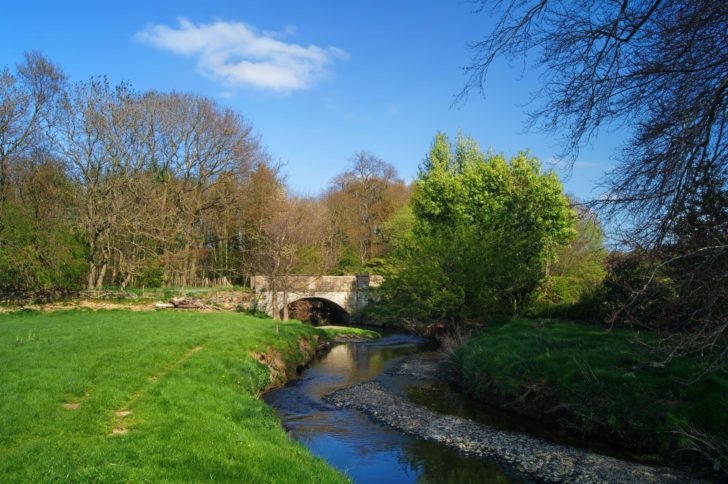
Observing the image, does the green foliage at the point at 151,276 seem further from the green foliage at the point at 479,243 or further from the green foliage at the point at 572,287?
the green foliage at the point at 572,287

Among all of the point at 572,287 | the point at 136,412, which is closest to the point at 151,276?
the point at 572,287

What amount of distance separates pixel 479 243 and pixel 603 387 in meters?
14.7

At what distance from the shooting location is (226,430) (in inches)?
376

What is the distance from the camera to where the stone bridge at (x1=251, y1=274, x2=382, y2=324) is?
120 ft

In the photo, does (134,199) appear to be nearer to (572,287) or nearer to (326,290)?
(326,290)

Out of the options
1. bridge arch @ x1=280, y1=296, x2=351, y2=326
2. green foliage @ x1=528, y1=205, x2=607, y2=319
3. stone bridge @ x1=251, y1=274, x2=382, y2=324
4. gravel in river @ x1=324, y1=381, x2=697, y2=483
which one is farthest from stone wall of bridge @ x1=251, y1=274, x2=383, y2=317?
gravel in river @ x1=324, y1=381, x2=697, y2=483

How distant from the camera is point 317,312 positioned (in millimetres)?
46188

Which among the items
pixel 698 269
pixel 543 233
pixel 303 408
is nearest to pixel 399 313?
pixel 543 233

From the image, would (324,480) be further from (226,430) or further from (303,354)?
(303,354)

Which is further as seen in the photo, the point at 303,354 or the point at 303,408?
the point at 303,354

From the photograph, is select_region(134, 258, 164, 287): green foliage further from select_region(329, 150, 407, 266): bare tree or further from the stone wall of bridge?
select_region(329, 150, 407, 266): bare tree

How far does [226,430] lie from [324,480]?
2571 millimetres

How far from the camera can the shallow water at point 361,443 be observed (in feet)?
33.1

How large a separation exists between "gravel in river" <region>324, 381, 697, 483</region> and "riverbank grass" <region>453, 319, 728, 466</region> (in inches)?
43.0
